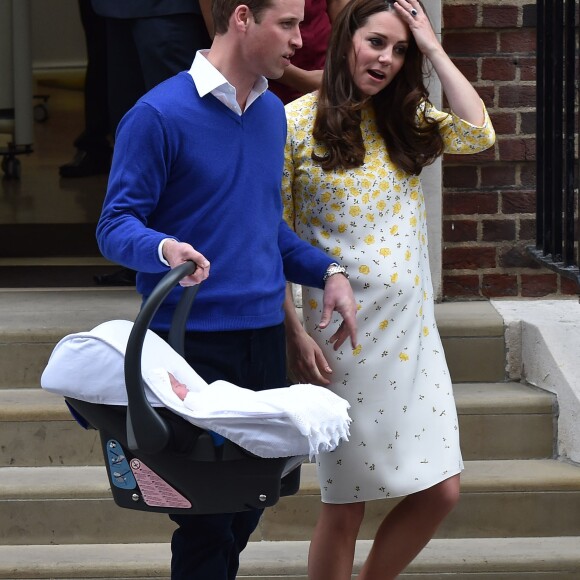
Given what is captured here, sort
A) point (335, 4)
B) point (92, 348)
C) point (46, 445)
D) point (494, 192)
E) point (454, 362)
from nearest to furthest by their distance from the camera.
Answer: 1. point (92, 348)
2. point (335, 4)
3. point (46, 445)
4. point (454, 362)
5. point (494, 192)

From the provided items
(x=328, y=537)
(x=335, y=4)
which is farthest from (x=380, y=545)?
(x=335, y=4)

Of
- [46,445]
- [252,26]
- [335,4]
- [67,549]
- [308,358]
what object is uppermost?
[335,4]

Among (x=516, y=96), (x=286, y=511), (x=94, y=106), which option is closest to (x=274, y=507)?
(x=286, y=511)

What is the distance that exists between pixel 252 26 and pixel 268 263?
0.48 metres

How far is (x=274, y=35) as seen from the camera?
2.45 metres

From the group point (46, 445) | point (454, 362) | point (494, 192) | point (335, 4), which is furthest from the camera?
point (494, 192)

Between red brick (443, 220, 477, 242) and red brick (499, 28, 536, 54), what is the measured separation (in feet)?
2.01

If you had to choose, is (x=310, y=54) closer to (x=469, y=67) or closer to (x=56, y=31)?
(x=469, y=67)

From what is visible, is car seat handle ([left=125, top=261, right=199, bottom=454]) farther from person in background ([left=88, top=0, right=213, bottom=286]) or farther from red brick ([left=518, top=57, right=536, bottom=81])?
red brick ([left=518, top=57, right=536, bottom=81])

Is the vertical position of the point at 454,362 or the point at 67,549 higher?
the point at 454,362

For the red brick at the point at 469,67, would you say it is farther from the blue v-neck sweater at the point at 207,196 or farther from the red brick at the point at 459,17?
the blue v-neck sweater at the point at 207,196

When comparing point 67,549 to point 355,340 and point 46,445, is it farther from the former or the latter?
point 355,340

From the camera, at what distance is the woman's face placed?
110 inches

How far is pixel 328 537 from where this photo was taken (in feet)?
9.83
